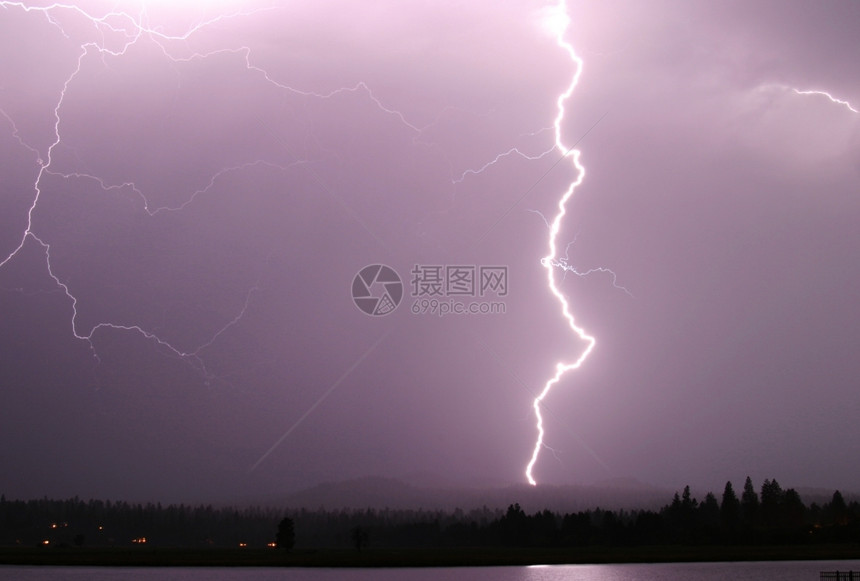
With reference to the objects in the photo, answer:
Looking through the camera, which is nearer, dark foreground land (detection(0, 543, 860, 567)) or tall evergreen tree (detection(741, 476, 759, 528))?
dark foreground land (detection(0, 543, 860, 567))

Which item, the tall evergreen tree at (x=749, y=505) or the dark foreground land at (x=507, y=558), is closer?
the dark foreground land at (x=507, y=558)

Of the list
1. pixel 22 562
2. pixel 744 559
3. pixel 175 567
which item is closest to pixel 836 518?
pixel 744 559

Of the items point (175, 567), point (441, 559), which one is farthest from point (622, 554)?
point (175, 567)

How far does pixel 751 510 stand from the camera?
118500 mm

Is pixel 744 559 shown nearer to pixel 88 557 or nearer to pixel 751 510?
pixel 751 510

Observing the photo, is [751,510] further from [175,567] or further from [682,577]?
[175,567]

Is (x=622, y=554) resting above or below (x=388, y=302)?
below

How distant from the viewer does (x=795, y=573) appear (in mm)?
61062

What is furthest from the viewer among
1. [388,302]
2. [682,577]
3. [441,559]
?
[441,559]

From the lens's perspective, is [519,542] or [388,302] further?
[519,542]

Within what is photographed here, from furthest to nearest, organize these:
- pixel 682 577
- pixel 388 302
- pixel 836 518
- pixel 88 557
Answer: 1. pixel 836 518
2. pixel 88 557
3. pixel 682 577
4. pixel 388 302

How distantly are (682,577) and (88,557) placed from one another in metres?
58.6

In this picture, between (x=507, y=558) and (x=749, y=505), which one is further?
(x=749, y=505)

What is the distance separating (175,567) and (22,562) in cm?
1513
